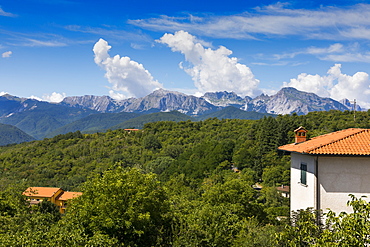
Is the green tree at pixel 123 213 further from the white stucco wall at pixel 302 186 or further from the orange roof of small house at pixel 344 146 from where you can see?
the orange roof of small house at pixel 344 146

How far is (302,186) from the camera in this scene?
63.7 feet

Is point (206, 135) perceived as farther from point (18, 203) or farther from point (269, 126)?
point (18, 203)

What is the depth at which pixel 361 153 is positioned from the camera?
17750 mm

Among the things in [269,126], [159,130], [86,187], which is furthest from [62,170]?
[86,187]

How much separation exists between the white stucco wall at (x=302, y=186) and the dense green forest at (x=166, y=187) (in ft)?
5.65

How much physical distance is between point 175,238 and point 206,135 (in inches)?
5149

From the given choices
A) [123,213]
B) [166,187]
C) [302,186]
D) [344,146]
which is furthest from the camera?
[166,187]

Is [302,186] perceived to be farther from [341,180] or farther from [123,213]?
[123,213]

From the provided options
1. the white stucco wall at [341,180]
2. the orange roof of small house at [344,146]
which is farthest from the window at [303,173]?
the white stucco wall at [341,180]

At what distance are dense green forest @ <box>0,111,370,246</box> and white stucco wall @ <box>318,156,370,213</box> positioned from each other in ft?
7.72

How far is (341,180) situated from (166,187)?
23609 millimetres

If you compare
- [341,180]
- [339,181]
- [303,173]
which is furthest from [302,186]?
[341,180]

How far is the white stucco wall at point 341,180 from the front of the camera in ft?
59.0

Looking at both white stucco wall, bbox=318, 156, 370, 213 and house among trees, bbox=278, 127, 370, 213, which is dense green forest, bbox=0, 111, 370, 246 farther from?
white stucco wall, bbox=318, 156, 370, 213
